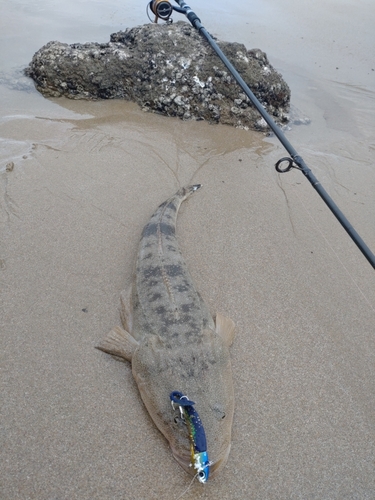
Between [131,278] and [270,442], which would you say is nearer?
[270,442]

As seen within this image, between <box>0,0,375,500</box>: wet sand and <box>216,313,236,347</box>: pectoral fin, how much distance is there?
10 cm

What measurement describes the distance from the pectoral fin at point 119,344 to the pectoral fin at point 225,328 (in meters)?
0.60

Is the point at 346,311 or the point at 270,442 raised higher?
the point at 346,311

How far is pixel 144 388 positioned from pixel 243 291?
1171 millimetres

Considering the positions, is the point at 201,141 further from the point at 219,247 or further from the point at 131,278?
the point at 131,278

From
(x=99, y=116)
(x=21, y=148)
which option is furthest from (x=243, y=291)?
(x=99, y=116)

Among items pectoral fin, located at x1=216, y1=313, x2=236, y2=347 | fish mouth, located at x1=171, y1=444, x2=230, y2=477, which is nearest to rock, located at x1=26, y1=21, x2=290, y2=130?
pectoral fin, located at x1=216, y1=313, x2=236, y2=347

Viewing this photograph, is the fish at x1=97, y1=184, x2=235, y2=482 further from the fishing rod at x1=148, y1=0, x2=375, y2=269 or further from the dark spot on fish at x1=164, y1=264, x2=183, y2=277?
the fishing rod at x1=148, y1=0, x2=375, y2=269

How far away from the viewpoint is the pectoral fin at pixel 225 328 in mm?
2608

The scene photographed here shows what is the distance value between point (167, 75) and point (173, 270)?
3.42 metres

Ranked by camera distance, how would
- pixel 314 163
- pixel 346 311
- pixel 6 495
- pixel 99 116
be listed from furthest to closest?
pixel 99 116 → pixel 314 163 → pixel 346 311 → pixel 6 495

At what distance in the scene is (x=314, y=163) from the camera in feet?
15.2

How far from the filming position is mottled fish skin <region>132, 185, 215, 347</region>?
251 cm

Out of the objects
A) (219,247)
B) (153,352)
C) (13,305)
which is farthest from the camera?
(219,247)
